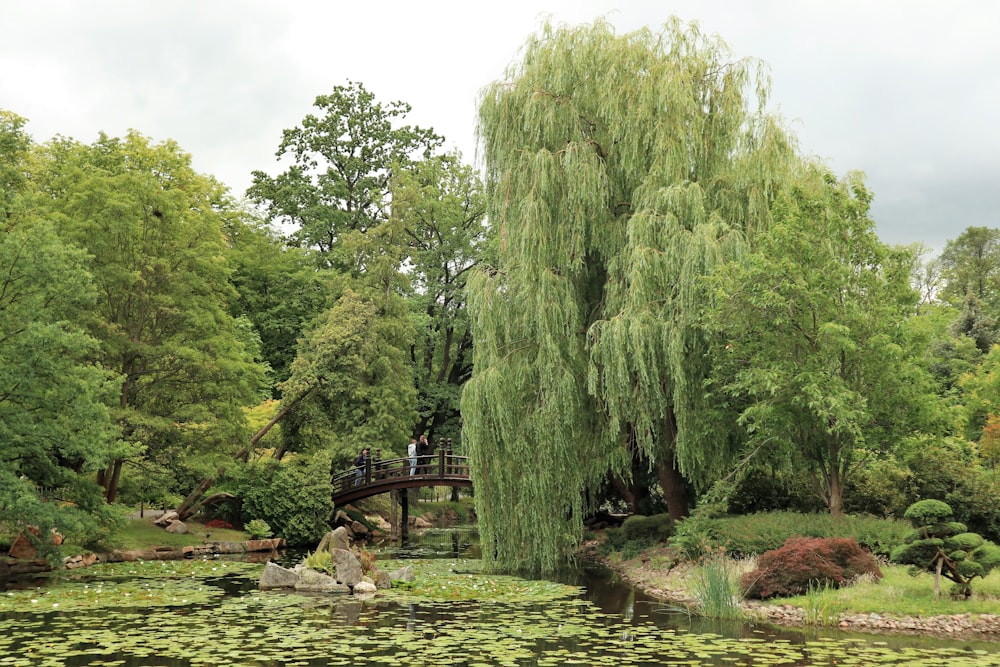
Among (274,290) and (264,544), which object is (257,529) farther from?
(274,290)

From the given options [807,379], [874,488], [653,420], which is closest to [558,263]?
[653,420]

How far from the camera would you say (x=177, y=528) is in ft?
82.6

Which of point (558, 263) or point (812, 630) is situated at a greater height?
point (558, 263)

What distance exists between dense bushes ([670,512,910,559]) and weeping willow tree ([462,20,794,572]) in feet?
4.62

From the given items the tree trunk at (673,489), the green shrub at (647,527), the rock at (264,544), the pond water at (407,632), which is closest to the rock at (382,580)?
the pond water at (407,632)

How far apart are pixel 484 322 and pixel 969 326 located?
3232cm

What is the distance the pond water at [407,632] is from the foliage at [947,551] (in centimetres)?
155

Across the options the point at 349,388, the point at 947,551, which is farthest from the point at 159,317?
the point at 947,551

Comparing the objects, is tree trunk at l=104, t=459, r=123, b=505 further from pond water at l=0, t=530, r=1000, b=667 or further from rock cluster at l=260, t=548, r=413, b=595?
rock cluster at l=260, t=548, r=413, b=595

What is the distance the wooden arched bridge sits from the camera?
28.1 m

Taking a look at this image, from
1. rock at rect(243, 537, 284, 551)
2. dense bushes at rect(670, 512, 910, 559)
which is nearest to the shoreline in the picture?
dense bushes at rect(670, 512, 910, 559)

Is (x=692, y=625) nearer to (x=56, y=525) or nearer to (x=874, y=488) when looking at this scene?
(x=874, y=488)

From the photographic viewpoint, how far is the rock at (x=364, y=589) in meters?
16.0

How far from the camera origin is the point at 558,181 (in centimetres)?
1859
